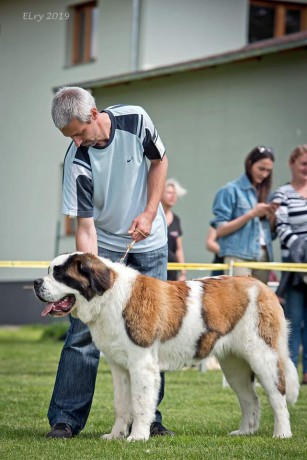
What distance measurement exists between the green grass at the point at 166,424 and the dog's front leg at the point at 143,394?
0.38ft

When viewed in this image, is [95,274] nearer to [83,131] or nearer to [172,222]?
[83,131]

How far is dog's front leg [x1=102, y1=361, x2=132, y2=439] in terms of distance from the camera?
6.55 m

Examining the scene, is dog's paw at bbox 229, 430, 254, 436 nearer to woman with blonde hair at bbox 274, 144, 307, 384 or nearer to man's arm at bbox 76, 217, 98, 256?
man's arm at bbox 76, 217, 98, 256

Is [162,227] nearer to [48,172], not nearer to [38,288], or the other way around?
[38,288]

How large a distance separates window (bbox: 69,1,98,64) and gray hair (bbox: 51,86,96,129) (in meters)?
18.0

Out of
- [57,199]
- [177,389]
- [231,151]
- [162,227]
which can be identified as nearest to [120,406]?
[162,227]

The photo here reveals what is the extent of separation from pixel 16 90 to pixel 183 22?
5.84m

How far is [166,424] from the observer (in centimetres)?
762

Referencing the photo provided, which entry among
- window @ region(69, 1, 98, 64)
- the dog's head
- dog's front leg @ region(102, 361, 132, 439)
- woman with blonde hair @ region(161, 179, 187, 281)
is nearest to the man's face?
the dog's head

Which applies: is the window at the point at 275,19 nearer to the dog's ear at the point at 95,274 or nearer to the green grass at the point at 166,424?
the green grass at the point at 166,424

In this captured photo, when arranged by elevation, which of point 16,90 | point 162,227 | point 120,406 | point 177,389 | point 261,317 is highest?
point 16,90

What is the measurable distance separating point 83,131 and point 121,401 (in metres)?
1.80

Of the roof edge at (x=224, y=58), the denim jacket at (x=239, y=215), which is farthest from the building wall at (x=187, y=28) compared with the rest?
the denim jacket at (x=239, y=215)

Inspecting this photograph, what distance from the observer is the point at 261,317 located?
22.1 feet
